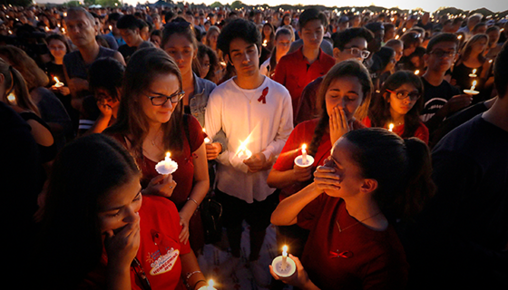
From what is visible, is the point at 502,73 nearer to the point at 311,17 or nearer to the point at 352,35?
the point at 352,35

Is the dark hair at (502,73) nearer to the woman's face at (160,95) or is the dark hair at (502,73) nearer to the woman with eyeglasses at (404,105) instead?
the woman with eyeglasses at (404,105)

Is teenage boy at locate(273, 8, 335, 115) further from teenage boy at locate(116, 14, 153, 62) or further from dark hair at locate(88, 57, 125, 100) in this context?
teenage boy at locate(116, 14, 153, 62)

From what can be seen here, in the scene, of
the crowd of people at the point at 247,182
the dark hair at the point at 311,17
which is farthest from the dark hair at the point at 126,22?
the dark hair at the point at 311,17

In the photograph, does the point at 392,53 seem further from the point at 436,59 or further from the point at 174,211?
the point at 174,211

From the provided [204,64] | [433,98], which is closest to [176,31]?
[204,64]

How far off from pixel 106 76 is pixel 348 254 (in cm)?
258

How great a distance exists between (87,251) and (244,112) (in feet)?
5.99

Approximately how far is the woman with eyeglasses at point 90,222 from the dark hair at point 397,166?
1377 mm

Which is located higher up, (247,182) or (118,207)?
(118,207)

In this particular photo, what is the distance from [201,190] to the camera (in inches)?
89.4

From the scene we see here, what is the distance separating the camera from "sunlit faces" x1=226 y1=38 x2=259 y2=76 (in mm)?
2520

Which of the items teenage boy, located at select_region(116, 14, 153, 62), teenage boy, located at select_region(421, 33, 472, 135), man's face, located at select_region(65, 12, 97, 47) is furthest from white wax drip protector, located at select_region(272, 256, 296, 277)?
teenage boy, located at select_region(116, 14, 153, 62)

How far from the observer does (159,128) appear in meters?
2.07

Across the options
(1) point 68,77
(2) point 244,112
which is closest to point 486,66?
(2) point 244,112
